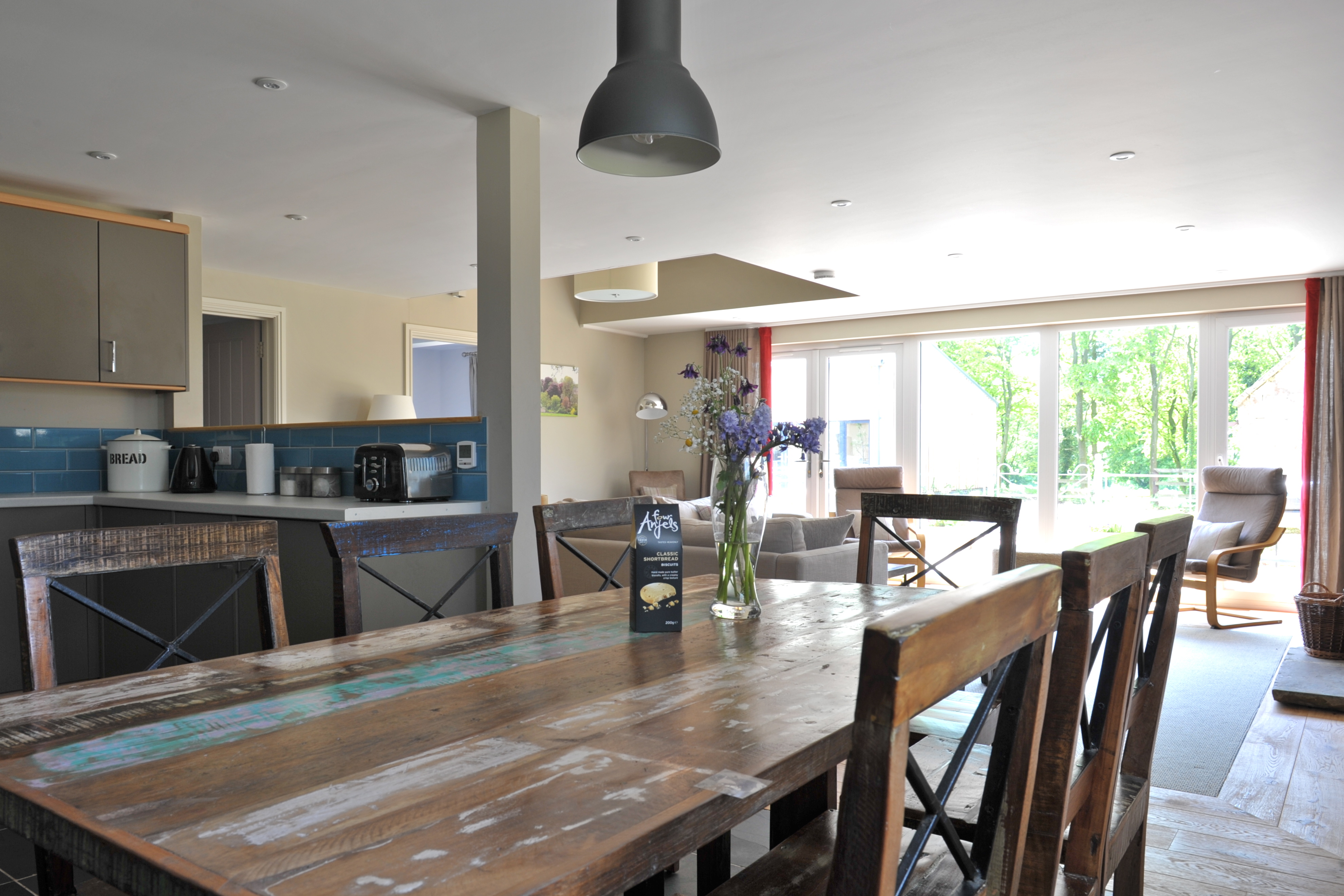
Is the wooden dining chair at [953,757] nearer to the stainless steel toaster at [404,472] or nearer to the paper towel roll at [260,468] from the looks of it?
the stainless steel toaster at [404,472]

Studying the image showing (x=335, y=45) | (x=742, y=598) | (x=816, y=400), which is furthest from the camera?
(x=816, y=400)

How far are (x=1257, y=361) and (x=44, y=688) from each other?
7.76m

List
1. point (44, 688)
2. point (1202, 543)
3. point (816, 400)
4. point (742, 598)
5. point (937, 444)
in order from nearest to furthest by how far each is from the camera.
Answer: point (44, 688) < point (742, 598) < point (1202, 543) < point (937, 444) < point (816, 400)

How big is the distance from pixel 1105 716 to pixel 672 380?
819cm

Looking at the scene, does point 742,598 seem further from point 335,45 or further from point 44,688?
point 335,45

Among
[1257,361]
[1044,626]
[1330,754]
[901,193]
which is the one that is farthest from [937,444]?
[1044,626]

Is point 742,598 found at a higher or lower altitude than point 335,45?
lower

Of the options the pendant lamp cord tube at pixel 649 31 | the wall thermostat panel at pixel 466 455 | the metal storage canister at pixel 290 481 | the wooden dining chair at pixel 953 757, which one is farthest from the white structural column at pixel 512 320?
the wooden dining chair at pixel 953 757

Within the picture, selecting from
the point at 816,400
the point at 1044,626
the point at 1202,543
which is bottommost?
the point at 1202,543

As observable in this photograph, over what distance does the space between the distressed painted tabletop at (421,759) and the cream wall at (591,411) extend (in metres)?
6.82

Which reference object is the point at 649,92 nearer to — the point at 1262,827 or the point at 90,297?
the point at 1262,827

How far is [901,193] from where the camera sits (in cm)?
437

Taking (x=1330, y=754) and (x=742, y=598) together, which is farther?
(x=1330, y=754)

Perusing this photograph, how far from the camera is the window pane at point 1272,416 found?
6684 mm
